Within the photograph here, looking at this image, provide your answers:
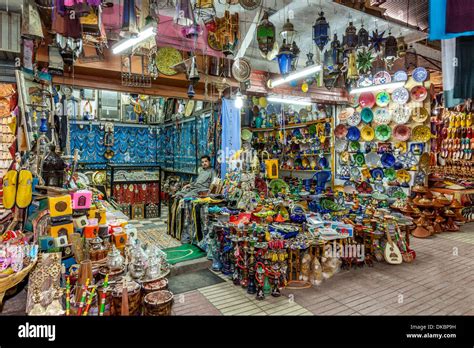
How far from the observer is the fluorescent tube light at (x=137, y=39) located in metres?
3.64

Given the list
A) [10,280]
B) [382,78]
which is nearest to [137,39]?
[10,280]

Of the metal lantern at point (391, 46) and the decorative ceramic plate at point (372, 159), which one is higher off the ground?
the metal lantern at point (391, 46)

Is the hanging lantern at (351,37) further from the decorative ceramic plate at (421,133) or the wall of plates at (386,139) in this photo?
the decorative ceramic plate at (421,133)

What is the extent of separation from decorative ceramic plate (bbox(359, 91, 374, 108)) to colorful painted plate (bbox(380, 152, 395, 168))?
1355 millimetres

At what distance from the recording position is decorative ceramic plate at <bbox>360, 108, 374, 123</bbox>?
7980 millimetres

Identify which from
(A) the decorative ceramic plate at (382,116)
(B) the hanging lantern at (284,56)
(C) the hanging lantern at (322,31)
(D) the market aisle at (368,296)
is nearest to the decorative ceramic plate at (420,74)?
(A) the decorative ceramic plate at (382,116)

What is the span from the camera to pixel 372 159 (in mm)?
8094

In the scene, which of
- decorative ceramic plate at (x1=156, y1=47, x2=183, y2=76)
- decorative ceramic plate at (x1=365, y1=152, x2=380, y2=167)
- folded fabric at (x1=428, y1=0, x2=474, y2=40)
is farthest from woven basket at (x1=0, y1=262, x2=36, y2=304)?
decorative ceramic plate at (x1=365, y1=152, x2=380, y2=167)

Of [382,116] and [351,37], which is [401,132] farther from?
[351,37]

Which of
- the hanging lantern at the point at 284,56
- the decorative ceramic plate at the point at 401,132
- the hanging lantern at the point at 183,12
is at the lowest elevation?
the decorative ceramic plate at the point at 401,132

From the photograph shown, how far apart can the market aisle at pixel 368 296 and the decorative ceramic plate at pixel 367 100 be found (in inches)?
184

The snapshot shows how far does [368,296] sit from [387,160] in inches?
204

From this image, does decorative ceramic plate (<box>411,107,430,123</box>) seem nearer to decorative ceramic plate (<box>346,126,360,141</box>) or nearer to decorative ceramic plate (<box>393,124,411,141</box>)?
decorative ceramic plate (<box>393,124,411,141</box>)

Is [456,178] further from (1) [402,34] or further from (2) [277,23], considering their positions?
(2) [277,23]
